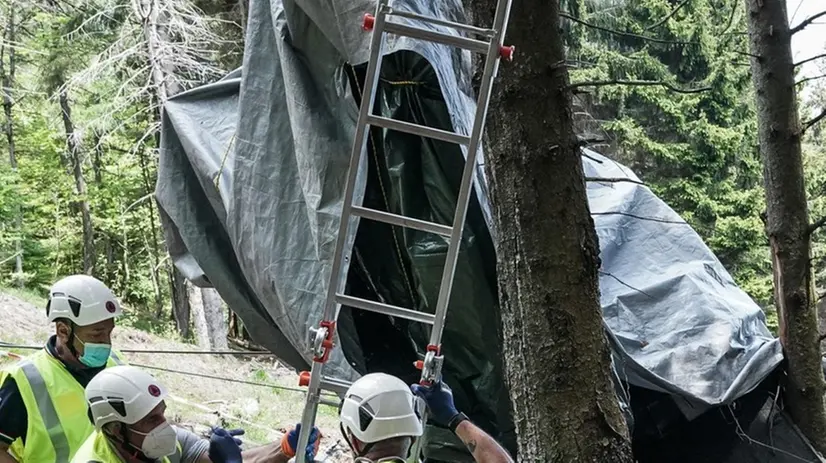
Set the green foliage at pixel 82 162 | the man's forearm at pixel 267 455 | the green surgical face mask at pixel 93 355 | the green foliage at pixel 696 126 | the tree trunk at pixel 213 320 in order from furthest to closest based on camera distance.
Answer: the green foliage at pixel 82 162, the green foliage at pixel 696 126, the tree trunk at pixel 213 320, the green surgical face mask at pixel 93 355, the man's forearm at pixel 267 455

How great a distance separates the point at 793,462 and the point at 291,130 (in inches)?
132

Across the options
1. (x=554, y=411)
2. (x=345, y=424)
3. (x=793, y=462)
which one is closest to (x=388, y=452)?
(x=345, y=424)

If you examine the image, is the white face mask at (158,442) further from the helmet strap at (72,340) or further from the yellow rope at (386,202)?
the yellow rope at (386,202)

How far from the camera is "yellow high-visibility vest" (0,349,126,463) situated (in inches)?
119

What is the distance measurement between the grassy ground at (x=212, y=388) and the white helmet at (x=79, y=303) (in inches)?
102

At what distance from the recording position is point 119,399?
8.38ft

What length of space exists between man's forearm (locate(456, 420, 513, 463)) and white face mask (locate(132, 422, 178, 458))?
3.42ft

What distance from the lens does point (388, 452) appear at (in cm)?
235

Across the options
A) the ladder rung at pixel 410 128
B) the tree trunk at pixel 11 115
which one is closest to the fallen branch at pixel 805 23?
the ladder rung at pixel 410 128

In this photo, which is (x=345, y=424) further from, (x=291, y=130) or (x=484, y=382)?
(x=291, y=130)

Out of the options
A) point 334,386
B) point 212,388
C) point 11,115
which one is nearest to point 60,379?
point 334,386

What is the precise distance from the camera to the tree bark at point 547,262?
2.71 metres

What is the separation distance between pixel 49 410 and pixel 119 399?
0.78m

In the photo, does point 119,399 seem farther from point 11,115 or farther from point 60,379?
point 11,115
